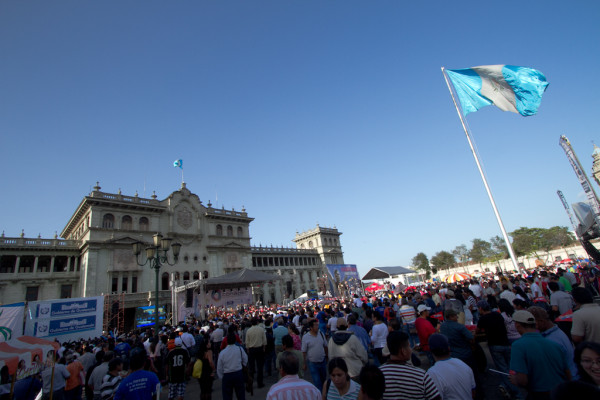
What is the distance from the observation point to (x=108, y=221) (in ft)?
107

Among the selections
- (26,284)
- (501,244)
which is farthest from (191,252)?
(501,244)

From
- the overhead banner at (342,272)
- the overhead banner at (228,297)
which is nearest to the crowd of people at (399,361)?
the overhead banner at (228,297)

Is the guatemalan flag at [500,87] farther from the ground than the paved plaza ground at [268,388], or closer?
farther from the ground

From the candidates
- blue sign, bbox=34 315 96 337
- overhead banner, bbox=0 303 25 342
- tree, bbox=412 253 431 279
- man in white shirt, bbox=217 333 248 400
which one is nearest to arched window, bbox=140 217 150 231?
blue sign, bbox=34 315 96 337

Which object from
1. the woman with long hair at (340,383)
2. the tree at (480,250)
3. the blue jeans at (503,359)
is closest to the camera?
the woman with long hair at (340,383)

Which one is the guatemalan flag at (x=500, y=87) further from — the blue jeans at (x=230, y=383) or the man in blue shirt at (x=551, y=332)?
the blue jeans at (x=230, y=383)

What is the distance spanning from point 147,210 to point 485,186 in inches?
1369

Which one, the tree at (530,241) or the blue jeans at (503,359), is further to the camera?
the tree at (530,241)

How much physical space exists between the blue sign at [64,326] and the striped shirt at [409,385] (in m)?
21.4

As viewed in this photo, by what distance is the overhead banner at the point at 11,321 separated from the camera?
34.9 ft

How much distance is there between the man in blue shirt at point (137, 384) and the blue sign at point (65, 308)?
58.1 feet

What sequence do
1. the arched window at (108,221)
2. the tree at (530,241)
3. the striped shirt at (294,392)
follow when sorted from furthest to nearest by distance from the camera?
the tree at (530,241)
the arched window at (108,221)
the striped shirt at (294,392)

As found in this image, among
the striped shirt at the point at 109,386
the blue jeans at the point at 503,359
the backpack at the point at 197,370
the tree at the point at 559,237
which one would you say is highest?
the tree at the point at 559,237

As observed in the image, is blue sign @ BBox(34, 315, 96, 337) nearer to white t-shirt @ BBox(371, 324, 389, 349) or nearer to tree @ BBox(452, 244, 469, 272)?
white t-shirt @ BBox(371, 324, 389, 349)
